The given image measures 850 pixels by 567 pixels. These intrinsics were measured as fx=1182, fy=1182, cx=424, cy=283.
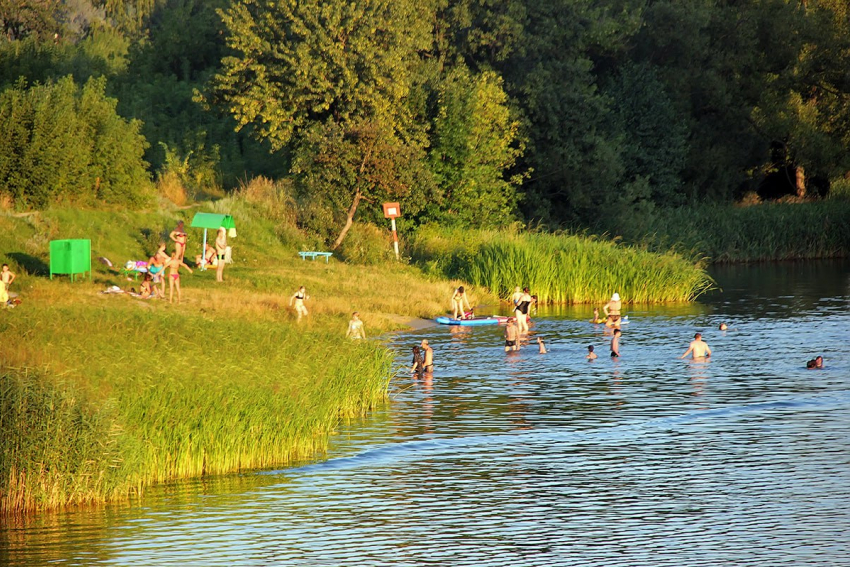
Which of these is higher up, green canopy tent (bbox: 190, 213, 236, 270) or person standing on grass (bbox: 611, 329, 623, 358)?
green canopy tent (bbox: 190, 213, 236, 270)

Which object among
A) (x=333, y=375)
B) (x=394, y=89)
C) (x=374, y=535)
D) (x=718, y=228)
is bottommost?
(x=374, y=535)

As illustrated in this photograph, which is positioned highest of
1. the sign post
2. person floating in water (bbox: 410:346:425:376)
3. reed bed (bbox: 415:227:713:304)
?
the sign post

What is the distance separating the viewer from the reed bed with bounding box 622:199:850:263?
232 ft

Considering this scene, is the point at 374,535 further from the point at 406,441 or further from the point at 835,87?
the point at 835,87

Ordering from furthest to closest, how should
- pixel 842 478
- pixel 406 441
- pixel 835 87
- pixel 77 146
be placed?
pixel 835 87, pixel 77 146, pixel 406 441, pixel 842 478

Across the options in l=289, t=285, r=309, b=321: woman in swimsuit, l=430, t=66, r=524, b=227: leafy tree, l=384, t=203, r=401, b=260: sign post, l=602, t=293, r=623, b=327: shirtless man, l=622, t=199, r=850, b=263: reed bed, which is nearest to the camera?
l=289, t=285, r=309, b=321: woman in swimsuit

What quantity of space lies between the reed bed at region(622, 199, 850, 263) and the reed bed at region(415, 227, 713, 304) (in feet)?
59.8

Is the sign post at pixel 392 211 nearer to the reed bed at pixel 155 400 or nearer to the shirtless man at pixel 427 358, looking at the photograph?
the shirtless man at pixel 427 358

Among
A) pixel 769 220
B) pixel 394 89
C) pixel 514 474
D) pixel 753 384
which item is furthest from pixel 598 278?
pixel 514 474

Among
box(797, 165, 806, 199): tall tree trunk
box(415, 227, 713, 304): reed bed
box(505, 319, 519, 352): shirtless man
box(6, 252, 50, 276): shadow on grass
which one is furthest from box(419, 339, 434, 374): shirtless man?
box(797, 165, 806, 199): tall tree trunk

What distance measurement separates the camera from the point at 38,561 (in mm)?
16047

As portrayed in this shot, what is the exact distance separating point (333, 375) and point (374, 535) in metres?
7.89

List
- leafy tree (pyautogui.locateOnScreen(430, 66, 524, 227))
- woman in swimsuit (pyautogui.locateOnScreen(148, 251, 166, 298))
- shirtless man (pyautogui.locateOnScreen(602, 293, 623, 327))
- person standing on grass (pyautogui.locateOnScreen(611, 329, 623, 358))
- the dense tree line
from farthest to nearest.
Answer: leafy tree (pyautogui.locateOnScreen(430, 66, 524, 227)), the dense tree line, shirtless man (pyautogui.locateOnScreen(602, 293, 623, 327)), woman in swimsuit (pyautogui.locateOnScreen(148, 251, 166, 298)), person standing on grass (pyautogui.locateOnScreen(611, 329, 623, 358))

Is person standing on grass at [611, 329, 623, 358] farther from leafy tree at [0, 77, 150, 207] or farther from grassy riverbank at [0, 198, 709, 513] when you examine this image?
leafy tree at [0, 77, 150, 207]
